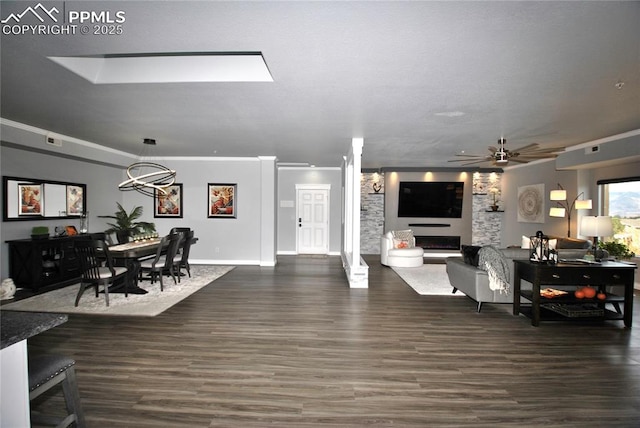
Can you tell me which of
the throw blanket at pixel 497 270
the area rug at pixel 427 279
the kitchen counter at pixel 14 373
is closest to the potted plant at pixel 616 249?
the throw blanket at pixel 497 270

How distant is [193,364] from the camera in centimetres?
305

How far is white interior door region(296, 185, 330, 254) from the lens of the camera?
1021 cm

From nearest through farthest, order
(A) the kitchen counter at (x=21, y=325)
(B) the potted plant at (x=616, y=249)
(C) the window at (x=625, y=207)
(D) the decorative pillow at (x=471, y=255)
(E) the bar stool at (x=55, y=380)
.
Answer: (A) the kitchen counter at (x=21, y=325) < (E) the bar stool at (x=55, y=380) < (D) the decorative pillow at (x=471, y=255) < (B) the potted plant at (x=616, y=249) < (C) the window at (x=625, y=207)

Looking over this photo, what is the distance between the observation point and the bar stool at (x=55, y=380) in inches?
62.0

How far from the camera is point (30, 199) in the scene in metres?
5.76

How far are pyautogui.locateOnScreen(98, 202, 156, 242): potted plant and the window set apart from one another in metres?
9.16

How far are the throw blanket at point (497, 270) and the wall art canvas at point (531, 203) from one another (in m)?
4.86

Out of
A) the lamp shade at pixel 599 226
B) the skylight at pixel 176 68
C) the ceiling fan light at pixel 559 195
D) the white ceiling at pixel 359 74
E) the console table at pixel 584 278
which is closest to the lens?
the white ceiling at pixel 359 74

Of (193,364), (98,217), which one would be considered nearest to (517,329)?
(193,364)

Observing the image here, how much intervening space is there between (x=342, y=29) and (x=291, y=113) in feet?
7.03

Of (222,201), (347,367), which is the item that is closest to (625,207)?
(347,367)

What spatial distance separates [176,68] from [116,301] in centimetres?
361

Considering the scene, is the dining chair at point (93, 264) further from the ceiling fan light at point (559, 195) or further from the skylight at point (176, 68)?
the ceiling fan light at point (559, 195)

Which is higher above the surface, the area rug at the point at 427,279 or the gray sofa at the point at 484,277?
the gray sofa at the point at 484,277
